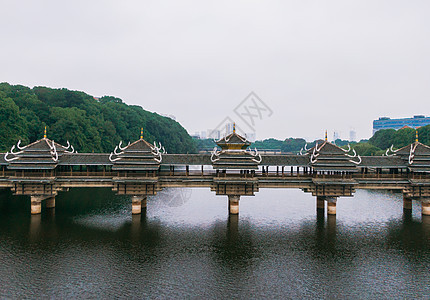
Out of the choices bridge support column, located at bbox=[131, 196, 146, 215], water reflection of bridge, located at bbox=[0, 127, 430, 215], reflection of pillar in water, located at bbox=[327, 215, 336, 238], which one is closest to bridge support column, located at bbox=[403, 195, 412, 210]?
water reflection of bridge, located at bbox=[0, 127, 430, 215]

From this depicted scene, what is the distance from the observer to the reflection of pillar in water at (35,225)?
30672mm

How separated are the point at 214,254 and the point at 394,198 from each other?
3962 centimetres

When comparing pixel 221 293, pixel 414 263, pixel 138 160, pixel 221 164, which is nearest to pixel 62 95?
pixel 138 160

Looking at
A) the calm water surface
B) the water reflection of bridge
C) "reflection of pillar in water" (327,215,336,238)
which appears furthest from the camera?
the water reflection of bridge

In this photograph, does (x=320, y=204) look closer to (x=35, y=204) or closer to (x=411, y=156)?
(x=411, y=156)

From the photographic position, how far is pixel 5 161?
35938mm

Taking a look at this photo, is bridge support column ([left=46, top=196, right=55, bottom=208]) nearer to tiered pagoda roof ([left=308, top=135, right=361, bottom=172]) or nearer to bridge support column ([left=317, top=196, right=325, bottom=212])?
tiered pagoda roof ([left=308, top=135, right=361, bottom=172])

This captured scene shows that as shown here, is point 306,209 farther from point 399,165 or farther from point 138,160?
point 138,160

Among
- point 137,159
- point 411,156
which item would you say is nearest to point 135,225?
point 137,159

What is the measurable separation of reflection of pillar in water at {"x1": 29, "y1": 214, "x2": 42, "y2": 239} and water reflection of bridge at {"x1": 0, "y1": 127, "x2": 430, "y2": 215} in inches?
43.5

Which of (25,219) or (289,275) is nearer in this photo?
(289,275)

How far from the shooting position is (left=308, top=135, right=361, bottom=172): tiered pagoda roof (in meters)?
35.9

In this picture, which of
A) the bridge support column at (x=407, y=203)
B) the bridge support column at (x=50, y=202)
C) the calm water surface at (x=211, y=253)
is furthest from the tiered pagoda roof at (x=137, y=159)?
the bridge support column at (x=407, y=203)

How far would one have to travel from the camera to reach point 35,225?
110 ft
